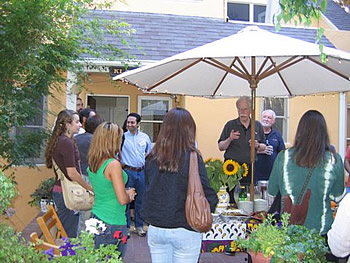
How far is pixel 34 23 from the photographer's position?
500cm

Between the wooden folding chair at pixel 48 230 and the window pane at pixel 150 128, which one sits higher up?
the window pane at pixel 150 128

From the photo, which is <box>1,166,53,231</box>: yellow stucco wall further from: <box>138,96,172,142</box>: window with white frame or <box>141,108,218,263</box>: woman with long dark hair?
<box>141,108,218,263</box>: woman with long dark hair

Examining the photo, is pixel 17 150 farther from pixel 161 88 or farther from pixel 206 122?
pixel 206 122

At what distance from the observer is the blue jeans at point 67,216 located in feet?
16.0

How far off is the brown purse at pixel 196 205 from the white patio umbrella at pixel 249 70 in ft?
3.52

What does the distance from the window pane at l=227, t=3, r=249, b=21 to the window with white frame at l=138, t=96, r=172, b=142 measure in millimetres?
3898

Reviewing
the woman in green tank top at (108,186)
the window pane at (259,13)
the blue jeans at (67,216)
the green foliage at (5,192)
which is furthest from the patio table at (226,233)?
the window pane at (259,13)

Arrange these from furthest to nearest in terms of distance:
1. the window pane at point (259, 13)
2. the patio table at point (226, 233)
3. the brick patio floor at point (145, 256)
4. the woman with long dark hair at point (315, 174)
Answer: the window pane at point (259, 13) < the brick patio floor at point (145, 256) < the patio table at point (226, 233) < the woman with long dark hair at point (315, 174)

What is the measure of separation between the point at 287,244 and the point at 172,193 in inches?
35.2

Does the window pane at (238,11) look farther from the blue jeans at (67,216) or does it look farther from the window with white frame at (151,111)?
the blue jeans at (67,216)

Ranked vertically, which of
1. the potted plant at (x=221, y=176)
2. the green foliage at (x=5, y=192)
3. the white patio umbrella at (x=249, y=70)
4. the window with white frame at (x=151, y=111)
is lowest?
the potted plant at (x=221, y=176)

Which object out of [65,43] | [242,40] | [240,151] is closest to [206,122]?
[240,151]

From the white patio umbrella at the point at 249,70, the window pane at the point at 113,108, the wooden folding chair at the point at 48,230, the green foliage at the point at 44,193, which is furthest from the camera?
the window pane at the point at 113,108

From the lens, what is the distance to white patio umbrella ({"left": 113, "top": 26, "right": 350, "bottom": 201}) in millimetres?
3818
